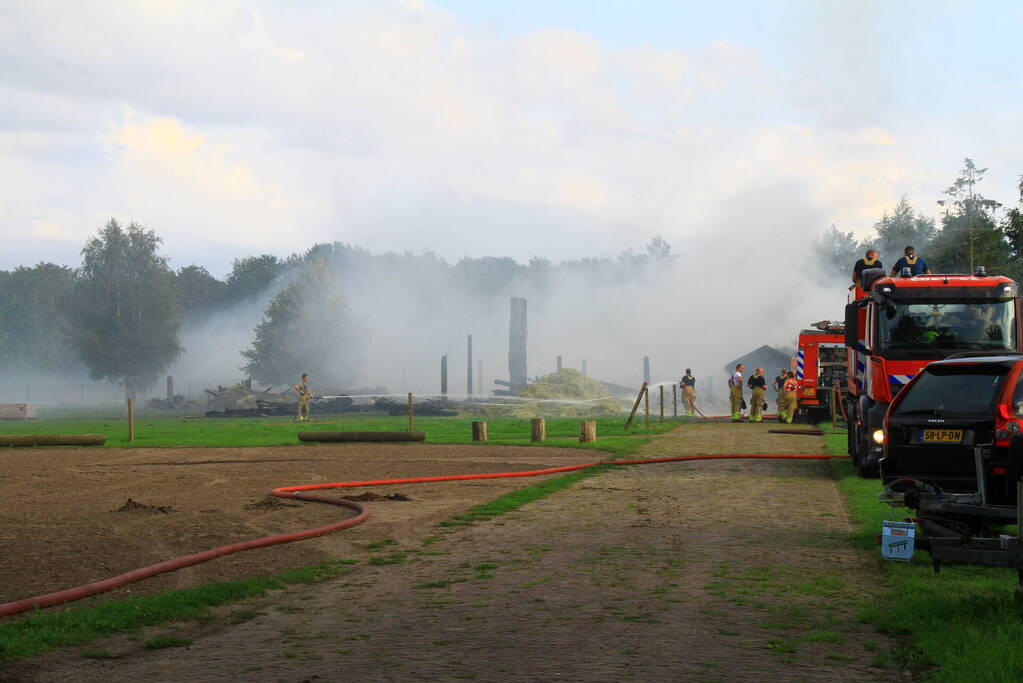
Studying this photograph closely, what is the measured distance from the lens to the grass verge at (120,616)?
7652 mm

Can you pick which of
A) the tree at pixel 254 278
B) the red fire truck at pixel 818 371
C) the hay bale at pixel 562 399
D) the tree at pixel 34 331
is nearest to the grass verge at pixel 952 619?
the red fire truck at pixel 818 371

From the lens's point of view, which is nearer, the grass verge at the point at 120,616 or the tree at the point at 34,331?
the grass verge at the point at 120,616

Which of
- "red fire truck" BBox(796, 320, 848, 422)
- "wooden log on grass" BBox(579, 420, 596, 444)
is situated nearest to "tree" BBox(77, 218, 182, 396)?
"red fire truck" BBox(796, 320, 848, 422)

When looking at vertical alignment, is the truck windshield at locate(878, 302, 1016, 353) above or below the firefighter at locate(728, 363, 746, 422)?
above

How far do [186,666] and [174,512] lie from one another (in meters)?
8.22

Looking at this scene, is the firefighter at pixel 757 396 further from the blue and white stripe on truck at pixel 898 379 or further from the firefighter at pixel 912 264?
the blue and white stripe on truck at pixel 898 379

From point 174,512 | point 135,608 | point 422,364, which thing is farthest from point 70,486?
point 422,364

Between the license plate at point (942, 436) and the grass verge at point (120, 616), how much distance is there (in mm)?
6629

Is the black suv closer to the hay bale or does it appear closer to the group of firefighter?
the group of firefighter

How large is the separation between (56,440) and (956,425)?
26.1 meters

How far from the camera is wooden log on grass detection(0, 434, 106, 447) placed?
3062 centimetres

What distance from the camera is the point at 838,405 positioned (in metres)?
42.2

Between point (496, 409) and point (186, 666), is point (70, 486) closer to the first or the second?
point (186, 666)

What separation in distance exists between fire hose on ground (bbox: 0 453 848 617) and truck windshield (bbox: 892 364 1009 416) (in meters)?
6.83
